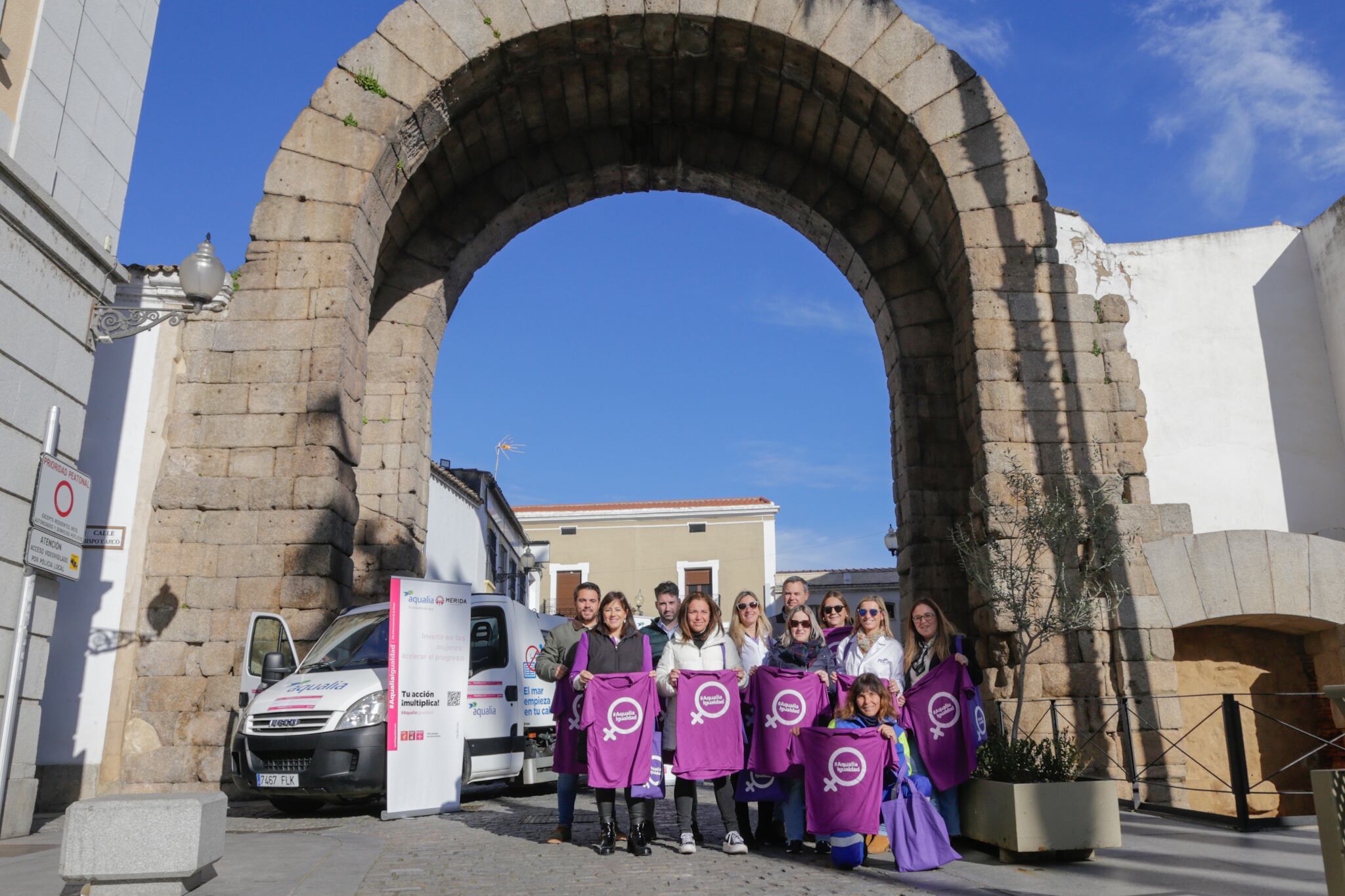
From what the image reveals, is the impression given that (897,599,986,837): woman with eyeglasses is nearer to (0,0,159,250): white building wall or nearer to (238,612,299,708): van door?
(238,612,299,708): van door

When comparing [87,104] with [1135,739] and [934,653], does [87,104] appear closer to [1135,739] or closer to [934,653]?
[934,653]

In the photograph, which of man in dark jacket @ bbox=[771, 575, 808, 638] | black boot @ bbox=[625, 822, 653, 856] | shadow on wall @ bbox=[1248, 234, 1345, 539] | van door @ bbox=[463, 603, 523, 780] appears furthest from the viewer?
shadow on wall @ bbox=[1248, 234, 1345, 539]

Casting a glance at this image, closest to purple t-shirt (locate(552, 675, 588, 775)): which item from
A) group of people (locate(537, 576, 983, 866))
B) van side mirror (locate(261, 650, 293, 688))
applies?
group of people (locate(537, 576, 983, 866))

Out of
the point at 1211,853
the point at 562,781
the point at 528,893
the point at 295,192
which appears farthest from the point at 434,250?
the point at 1211,853

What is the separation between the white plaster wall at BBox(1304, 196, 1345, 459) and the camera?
34.9 feet

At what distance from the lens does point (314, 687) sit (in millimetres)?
7898

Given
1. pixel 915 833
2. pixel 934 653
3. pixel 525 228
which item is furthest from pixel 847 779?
pixel 525 228

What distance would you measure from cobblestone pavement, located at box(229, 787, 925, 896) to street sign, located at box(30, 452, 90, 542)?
2455mm

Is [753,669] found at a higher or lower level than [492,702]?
higher

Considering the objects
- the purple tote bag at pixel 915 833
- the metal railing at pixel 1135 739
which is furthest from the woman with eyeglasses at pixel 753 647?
the metal railing at pixel 1135 739

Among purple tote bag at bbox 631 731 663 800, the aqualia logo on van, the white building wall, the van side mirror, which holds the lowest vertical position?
purple tote bag at bbox 631 731 663 800

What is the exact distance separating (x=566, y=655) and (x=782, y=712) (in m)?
1.48

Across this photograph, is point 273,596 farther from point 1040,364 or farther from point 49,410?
point 1040,364

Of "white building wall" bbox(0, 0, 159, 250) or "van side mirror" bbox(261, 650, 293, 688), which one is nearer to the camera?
"white building wall" bbox(0, 0, 159, 250)
